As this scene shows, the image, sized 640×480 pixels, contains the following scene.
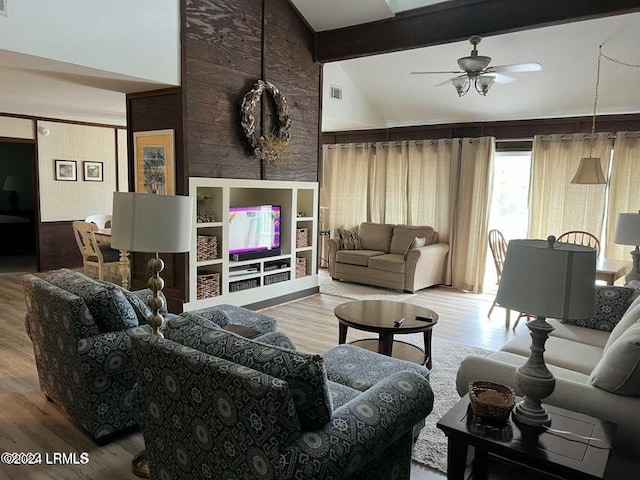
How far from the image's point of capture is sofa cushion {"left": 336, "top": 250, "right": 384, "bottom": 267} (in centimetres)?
721

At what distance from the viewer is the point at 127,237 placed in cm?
233

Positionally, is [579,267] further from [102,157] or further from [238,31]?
[102,157]

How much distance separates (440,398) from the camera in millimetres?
3393

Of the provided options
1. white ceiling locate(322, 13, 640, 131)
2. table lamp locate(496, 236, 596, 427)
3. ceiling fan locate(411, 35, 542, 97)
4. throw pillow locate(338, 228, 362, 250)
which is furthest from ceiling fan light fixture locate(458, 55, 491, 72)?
throw pillow locate(338, 228, 362, 250)

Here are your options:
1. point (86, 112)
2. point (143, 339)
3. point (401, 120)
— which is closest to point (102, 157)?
point (86, 112)

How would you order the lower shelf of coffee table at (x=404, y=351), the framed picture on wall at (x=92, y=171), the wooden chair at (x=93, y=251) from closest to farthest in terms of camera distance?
the lower shelf of coffee table at (x=404, y=351) → the wooden chair at (x=93, y=251) → the framed picture on wall at (x=92, y=171)

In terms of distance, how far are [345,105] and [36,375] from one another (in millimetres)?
5390

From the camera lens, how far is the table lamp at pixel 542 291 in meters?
1.75

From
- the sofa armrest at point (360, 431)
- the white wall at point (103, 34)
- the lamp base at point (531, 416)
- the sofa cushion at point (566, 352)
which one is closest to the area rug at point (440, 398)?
the sofa cushion at point (566, 352)

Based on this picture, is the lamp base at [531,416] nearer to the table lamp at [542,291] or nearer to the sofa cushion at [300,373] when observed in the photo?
the table lamp at [542,291]

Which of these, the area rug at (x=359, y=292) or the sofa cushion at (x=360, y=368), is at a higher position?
the sofa cushion at (x=360, y=368)

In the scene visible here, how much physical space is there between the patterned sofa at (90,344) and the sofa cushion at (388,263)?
14.7 feet

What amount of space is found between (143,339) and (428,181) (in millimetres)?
6283

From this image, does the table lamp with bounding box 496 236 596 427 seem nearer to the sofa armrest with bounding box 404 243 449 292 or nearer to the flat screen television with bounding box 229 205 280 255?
the flat screen television with bounding box 229 205 280 255
